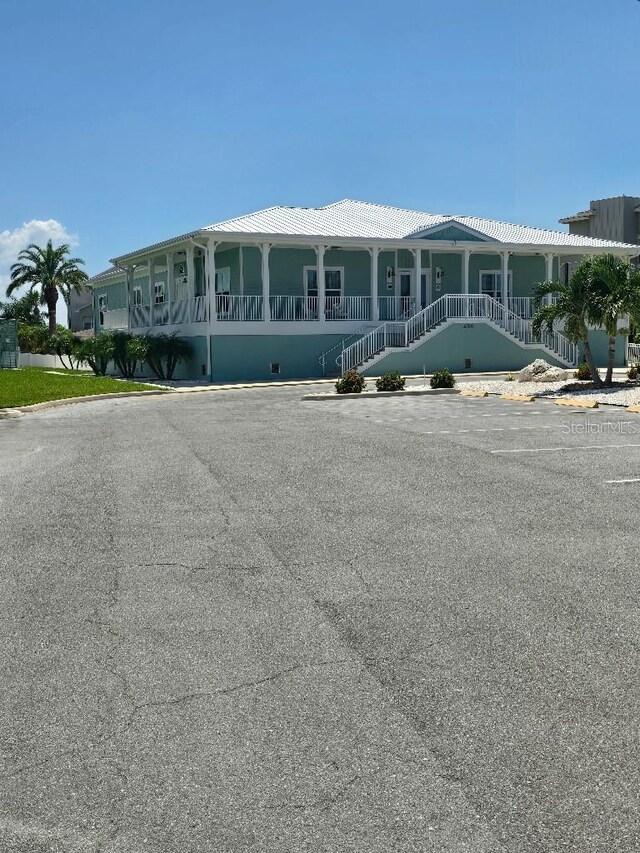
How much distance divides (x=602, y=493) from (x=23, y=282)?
64.1 m

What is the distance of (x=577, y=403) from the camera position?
1961cm

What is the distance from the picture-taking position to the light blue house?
30.8 m

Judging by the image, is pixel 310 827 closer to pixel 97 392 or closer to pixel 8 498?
pixel 8 498

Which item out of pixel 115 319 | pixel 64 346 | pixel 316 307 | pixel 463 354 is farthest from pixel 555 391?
pixel 64 346

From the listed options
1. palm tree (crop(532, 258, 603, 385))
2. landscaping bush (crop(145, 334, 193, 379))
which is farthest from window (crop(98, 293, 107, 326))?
palm tree (crop(532, 258, 603, 385))

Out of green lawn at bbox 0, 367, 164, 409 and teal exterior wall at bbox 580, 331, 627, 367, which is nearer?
green lawn at bbox 0, 367, 164, 409

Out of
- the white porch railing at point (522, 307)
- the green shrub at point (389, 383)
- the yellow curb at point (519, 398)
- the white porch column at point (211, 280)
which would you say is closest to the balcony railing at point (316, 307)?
the white porch column at point (211, 280)

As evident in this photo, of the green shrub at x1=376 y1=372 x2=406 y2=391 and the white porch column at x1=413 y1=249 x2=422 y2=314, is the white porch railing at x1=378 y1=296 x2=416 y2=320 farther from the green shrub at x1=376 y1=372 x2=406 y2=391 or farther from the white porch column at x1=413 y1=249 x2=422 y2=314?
the green shrub at x1=376 y1=372 x2=406 y2=391

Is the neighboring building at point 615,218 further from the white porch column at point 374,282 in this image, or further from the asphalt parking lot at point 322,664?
the asphalt parking lot at point 322,664

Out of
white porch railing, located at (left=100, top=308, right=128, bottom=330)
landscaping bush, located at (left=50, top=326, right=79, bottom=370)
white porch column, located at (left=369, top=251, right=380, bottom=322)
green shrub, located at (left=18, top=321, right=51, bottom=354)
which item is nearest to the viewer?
white porch column, located at (left=369, top=251, right=380, bottom=322)

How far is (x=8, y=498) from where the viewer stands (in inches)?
365

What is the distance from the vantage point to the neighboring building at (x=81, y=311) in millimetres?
79562

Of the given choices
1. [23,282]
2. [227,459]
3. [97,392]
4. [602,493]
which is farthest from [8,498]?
[23,282]

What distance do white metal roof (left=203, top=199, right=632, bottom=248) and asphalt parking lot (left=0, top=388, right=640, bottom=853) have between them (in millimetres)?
22386
